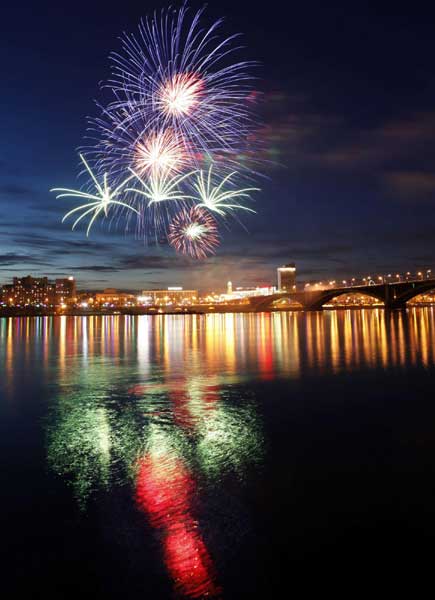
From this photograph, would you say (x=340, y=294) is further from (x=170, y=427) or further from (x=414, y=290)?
(x=170, y=427)

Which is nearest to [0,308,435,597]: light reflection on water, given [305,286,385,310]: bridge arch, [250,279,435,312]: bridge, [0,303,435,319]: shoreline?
[250,279,435,312]: bridge

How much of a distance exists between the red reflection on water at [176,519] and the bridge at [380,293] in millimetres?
76324

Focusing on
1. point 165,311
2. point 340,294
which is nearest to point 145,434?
point 340,294

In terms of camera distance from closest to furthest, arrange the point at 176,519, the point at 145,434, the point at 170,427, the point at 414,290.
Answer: the point at 176,519 < the point at 145,434 < the point at 170,427 < the point at 414,290

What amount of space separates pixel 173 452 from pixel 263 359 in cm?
1527

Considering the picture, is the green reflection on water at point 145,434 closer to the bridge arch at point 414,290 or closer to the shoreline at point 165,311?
the bridge arch at point 414,290

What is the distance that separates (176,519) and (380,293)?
90801 mm

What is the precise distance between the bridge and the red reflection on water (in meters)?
76.3

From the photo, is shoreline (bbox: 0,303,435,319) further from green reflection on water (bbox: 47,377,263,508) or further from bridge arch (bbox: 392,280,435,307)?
green reflection on water (bbox: 47,377,263,508)

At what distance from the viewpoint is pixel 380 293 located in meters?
90.7

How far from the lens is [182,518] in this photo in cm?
579

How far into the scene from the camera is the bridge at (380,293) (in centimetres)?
8144

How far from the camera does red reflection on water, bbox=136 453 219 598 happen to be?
4.61 metres

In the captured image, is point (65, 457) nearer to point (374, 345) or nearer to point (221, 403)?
point (221, 403)
